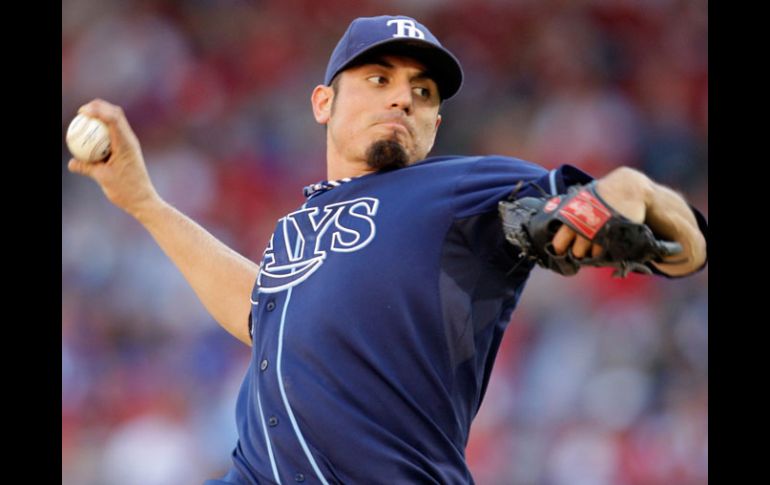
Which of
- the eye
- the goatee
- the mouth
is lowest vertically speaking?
the goatee

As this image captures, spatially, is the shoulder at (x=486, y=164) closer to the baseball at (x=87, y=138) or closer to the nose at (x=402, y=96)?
the nose at (x=402, y=96)

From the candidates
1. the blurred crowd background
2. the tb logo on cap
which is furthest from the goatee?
the blurred crowd background

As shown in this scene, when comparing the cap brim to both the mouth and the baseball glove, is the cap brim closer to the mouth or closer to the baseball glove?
the mouth

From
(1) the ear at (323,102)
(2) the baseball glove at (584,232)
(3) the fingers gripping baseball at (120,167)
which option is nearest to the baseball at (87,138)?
(3) the fingers gripping baseball at (120,167)

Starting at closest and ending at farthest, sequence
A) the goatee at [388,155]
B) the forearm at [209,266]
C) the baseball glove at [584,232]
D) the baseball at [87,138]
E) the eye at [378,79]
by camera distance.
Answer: the baseball glove at [584,232]
the goatee at [388,155]
the eye at [378,79]
the baseball at [87,138]
the forearm at [209,266]

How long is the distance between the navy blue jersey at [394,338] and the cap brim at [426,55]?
1.24ft

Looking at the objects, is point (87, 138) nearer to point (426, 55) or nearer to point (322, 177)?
point (426, 55)

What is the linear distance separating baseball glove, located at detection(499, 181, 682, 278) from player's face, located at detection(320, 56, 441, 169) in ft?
2.19

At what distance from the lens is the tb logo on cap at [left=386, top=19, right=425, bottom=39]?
2.84 meters

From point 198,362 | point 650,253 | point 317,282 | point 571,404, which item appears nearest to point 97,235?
point 198,362

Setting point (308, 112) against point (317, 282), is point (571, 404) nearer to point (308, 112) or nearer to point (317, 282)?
point (308, 112)

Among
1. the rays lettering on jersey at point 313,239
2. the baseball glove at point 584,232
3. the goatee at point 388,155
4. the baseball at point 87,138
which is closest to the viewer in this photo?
the baseball glove at point 584,232

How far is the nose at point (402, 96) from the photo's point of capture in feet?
9.27

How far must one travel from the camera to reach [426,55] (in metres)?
2.85
